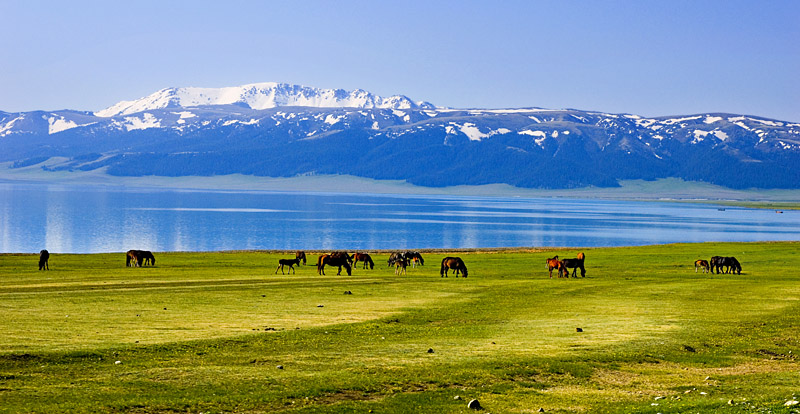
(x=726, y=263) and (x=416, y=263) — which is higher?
(x=726, y=263)

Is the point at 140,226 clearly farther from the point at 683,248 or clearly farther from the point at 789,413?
the point at 789,413

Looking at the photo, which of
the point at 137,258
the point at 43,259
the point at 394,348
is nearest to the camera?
the point at 394,348

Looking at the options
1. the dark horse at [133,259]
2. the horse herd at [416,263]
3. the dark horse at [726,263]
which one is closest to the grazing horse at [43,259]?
the horse herd at [416,263]

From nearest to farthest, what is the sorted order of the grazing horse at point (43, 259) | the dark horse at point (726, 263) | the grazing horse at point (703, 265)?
the dark horse at point (726, 263)
the grazing horse at point (43, 259)
the grazing horse at point (703, 265)

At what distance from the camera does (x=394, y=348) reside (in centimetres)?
2034

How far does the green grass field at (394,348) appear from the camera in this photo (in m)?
14.8

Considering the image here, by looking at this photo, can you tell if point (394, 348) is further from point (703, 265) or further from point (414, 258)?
point (703, 265)

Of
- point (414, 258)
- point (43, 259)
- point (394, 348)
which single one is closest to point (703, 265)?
point (414, 258)

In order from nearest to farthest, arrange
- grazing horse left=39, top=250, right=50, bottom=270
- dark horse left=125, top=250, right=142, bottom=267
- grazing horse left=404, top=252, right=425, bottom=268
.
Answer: grazing horse left=39, top=250, right=50, bottom=270 < dark horse left=125, top=250, right=142, bottom=267 < grazing horse left=404, top=252, right=425, bottom=268

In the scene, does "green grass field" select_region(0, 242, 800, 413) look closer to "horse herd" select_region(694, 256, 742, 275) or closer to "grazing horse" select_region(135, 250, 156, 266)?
"horse herd" select_region(694, 256, 742, 275)

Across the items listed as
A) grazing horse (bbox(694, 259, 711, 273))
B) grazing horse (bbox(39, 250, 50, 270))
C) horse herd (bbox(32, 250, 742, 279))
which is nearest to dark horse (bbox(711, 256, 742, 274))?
horse herd (bbox(32, 250, 742, 279))

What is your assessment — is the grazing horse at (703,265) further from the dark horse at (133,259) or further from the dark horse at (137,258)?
the dark horse at (133,259)

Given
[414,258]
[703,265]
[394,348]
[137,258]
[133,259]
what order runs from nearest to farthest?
1. [394,348]
2. [703,265]
3. [137,258]
4. [133,259]
5. [414,258]

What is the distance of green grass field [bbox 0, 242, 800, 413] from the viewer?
14.8 m
